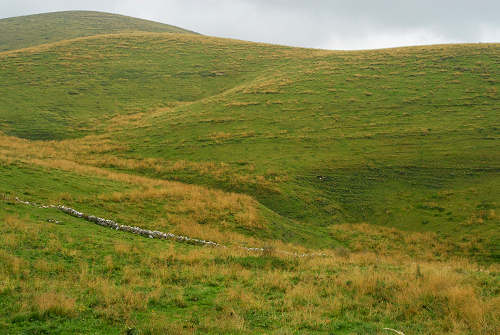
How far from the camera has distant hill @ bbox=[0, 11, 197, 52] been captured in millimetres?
114812

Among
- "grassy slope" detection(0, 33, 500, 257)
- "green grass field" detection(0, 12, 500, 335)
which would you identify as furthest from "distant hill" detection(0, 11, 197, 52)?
"green grass field" detection(0, 12, 500, 335)

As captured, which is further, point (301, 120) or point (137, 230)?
point (301, 120)

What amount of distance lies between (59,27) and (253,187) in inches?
5232

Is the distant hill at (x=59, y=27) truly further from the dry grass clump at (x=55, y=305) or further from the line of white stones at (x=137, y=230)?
the dry grass clump at (x=55, y=305)

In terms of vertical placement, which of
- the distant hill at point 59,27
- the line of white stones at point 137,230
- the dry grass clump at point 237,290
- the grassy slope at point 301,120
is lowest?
the line of white stones at point 137,230

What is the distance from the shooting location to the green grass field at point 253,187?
8.94 metres

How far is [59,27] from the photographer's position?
5108 inches

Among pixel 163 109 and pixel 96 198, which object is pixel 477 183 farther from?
pixel 163 109

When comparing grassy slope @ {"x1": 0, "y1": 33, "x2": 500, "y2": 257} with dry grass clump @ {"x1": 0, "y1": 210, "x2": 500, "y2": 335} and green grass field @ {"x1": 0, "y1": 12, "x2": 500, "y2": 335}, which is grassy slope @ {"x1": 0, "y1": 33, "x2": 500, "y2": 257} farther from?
dry grass clump @ {"x1": 0, "y1": 210, "x2": 500, "y2": 335}

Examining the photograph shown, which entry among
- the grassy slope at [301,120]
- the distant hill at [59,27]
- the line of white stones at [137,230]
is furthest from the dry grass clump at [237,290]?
the distant hill at [59,27]

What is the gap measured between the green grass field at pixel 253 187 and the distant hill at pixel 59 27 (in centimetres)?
4691

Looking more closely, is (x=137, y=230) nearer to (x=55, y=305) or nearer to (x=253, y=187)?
(x=55, y=305)

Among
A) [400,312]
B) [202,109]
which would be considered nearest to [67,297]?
[400,312]

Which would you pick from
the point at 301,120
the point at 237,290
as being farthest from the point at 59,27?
the point at 237,290
